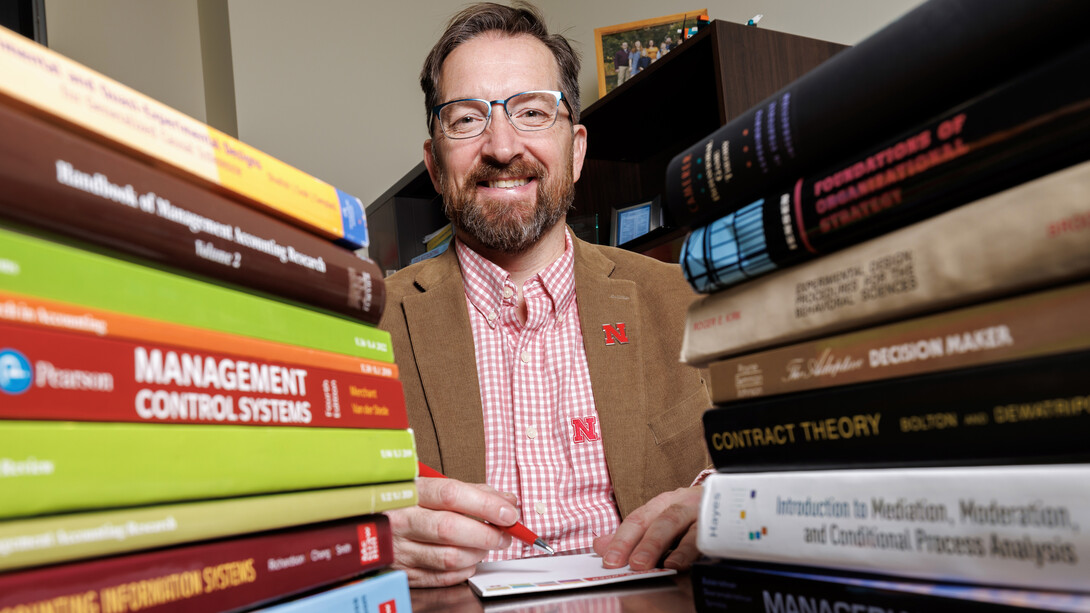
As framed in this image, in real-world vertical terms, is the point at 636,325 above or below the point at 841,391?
above

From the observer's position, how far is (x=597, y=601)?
66 centimetres

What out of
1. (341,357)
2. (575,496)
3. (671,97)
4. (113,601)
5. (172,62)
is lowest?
(575,496)

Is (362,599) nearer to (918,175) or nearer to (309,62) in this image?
(918,175)

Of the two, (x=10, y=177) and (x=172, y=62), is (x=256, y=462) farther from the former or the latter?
(x=172, y=62)

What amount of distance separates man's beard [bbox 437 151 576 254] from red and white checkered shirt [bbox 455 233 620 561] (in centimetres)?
7

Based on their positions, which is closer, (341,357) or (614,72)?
(341,357)

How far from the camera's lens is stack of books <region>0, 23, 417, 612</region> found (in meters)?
0.31

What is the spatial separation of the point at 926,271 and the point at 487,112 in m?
1.37

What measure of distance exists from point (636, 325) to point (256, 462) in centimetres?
119

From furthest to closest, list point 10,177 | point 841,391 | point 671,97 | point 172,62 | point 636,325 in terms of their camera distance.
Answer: point 172,62
point 671,97
point 636,325
point 841,391
point 10,177

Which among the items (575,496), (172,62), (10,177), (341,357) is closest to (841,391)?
(341,357)

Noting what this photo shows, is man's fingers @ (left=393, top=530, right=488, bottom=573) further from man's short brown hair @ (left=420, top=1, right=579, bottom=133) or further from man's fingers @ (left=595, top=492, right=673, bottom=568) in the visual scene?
man's short brown hair @ (left=420, top=1, right=579, bottom=133)

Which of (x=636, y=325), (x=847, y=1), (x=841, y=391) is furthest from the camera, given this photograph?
(x=847, y=1)

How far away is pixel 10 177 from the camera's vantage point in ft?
1.04
